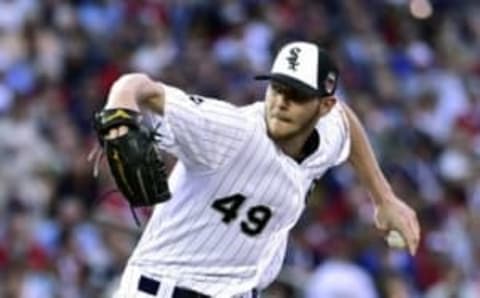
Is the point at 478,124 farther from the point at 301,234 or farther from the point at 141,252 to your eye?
the point at 141,252

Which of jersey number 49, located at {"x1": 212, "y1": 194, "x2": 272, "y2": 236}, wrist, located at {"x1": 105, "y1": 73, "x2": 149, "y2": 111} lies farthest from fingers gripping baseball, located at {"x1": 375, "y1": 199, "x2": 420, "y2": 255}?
wrist, located at {"x1": 105, "y1": 73, "x2": 149, "y2": 111}

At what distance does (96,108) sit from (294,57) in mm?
6617

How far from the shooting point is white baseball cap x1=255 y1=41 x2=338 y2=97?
22.7 feet

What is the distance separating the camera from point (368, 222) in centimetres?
1295

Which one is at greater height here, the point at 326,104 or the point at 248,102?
the point at 326,104

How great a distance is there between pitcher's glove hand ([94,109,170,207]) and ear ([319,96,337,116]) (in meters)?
0.86

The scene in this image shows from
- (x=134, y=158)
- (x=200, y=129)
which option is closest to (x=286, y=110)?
(x=200, y=129)

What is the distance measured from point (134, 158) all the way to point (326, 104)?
3.65 feet

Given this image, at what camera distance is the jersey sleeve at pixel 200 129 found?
21.8ft

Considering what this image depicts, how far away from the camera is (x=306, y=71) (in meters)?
6.97

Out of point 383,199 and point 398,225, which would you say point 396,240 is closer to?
point 398,225

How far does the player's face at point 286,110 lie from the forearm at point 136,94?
512 millimetres

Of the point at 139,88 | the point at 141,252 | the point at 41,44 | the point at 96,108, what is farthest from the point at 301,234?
the point at 139,88

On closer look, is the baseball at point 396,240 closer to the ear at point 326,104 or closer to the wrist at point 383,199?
the wrist at point 383,199
